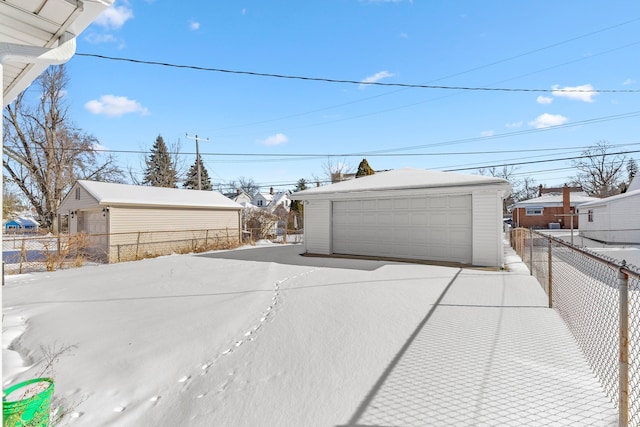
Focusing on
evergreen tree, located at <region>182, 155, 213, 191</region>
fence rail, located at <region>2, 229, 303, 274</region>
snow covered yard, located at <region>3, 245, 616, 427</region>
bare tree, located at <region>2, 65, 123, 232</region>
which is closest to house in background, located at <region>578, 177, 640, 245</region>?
snow covered yard, located at <region>3, 245, 616, 427</region>

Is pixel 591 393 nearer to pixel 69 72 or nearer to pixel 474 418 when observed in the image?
pixel 474 418

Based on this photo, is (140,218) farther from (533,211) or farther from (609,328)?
(533,211)

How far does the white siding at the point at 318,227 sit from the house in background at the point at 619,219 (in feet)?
45.3

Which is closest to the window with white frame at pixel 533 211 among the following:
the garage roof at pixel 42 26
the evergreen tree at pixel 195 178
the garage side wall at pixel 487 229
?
the garage side wall at pixel 487 229

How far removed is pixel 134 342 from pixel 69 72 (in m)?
27.2

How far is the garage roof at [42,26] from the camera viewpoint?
2.08 meters

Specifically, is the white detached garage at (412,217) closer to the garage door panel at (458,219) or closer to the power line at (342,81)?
the garage door panel at (458,219)

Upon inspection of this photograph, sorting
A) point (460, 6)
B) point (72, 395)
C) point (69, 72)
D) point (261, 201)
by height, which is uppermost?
point (69, 72)

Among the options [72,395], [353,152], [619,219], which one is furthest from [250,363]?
[353,152]

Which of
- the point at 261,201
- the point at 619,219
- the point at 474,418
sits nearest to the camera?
the point at 474,418

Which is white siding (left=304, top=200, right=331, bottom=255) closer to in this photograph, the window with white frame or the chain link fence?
the chain link fence

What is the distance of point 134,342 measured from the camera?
160 inches

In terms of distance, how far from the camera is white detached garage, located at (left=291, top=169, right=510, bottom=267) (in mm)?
9414

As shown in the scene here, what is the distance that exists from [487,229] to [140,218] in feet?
44.5
